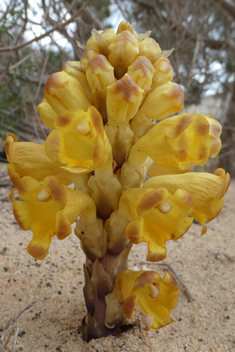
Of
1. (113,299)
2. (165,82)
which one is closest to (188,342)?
(113,299)

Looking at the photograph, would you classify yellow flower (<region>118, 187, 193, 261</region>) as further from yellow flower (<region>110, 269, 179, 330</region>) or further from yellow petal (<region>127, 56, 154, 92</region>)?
yellow petal (<region>127, 56, 154, 92</region>)

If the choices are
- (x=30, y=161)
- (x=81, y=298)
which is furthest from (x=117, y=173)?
(x=81, y=298)

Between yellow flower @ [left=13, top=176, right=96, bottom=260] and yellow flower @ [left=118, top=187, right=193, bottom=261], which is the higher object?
yellow flower @ [left=13, top=176, right=96, bottom=260]

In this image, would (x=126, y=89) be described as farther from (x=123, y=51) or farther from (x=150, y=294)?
(x=150, y=294)

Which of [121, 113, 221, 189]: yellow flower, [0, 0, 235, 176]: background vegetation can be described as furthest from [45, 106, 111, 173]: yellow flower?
[0, 0, 235, 176]: background vegetation

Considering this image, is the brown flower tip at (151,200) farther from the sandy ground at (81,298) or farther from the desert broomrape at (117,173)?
the sandy ground at (81,298)

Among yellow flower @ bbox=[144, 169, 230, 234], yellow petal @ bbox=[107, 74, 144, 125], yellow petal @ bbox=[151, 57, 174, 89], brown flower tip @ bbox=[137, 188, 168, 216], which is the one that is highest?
yellow petal @ bbox=[107, 74, 144, 125]

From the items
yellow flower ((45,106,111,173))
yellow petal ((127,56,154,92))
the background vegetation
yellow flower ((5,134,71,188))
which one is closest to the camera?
yellow flower ((45,106,111,173))
